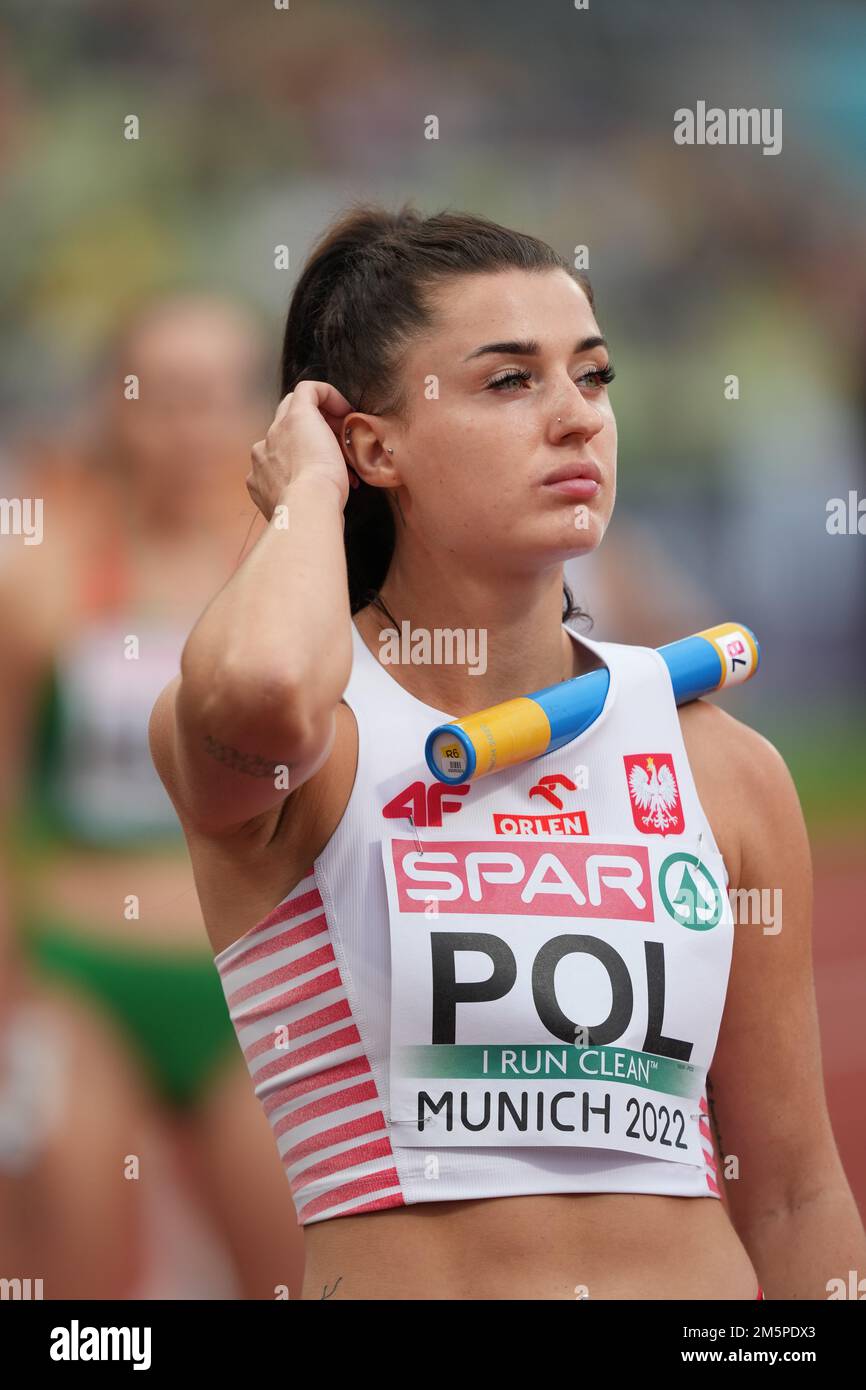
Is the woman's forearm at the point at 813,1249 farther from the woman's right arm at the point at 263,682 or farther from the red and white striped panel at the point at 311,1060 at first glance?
the woman's right arm at the point at 263,682

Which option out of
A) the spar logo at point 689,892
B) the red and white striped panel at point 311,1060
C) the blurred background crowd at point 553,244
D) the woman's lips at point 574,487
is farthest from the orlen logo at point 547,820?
the blurred background crowd at point 553,244

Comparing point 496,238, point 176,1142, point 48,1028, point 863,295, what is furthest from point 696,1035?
point 863,295

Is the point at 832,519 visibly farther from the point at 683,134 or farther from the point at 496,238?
the point at 496,238

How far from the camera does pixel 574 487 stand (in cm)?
199

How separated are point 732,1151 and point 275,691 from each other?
922 mm

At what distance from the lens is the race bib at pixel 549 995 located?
1874mm

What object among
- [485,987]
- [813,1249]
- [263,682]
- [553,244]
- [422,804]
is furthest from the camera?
[553,244]

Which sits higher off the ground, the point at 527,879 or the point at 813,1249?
the point at 527,879

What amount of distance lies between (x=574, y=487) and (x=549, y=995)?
0.58 metres

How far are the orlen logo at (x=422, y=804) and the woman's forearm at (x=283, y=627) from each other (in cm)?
21

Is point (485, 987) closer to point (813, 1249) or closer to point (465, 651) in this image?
point (465, 651)

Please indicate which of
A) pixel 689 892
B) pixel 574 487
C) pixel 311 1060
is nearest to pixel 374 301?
pixel 574 487

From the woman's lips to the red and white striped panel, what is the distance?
529mm

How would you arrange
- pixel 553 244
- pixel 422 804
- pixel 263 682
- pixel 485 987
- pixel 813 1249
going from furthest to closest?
pixel 553 244
pixel 813 1249
pixel 422 804
pixel 485 987
pixel 263 682
